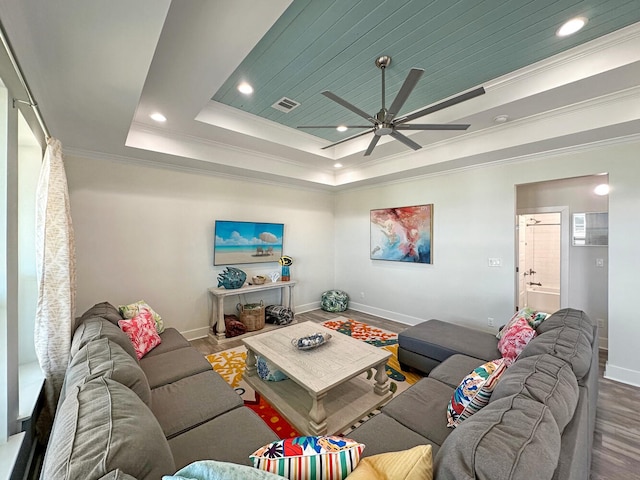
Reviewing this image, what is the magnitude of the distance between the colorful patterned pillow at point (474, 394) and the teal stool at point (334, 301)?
3.78 m

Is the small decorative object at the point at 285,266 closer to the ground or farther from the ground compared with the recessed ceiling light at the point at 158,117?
closer to the ground

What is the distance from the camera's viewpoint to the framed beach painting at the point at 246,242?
4086 millimetres

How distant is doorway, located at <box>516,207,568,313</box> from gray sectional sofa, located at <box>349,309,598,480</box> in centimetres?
328

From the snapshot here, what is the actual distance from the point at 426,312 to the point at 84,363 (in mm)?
4293

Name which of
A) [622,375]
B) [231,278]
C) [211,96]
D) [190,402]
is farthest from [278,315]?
[622,375]

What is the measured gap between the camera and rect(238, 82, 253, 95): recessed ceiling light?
2572 mm

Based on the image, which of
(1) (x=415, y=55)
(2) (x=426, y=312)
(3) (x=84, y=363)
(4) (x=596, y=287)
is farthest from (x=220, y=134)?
(4) (x=596, y=287)

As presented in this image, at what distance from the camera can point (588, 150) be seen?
2.96m

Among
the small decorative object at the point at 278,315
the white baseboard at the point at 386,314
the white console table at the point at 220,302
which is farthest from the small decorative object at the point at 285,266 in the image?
the white baseboard at the point at 386,314

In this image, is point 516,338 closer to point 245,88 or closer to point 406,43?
point 406,43

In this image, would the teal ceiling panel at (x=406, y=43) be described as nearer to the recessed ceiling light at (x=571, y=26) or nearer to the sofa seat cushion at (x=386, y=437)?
the recessed ceiling light at (x=571, y=26)

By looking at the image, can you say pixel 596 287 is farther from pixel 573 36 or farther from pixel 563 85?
pixel 573 36

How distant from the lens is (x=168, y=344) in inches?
101

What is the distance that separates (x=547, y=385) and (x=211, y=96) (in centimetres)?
304
